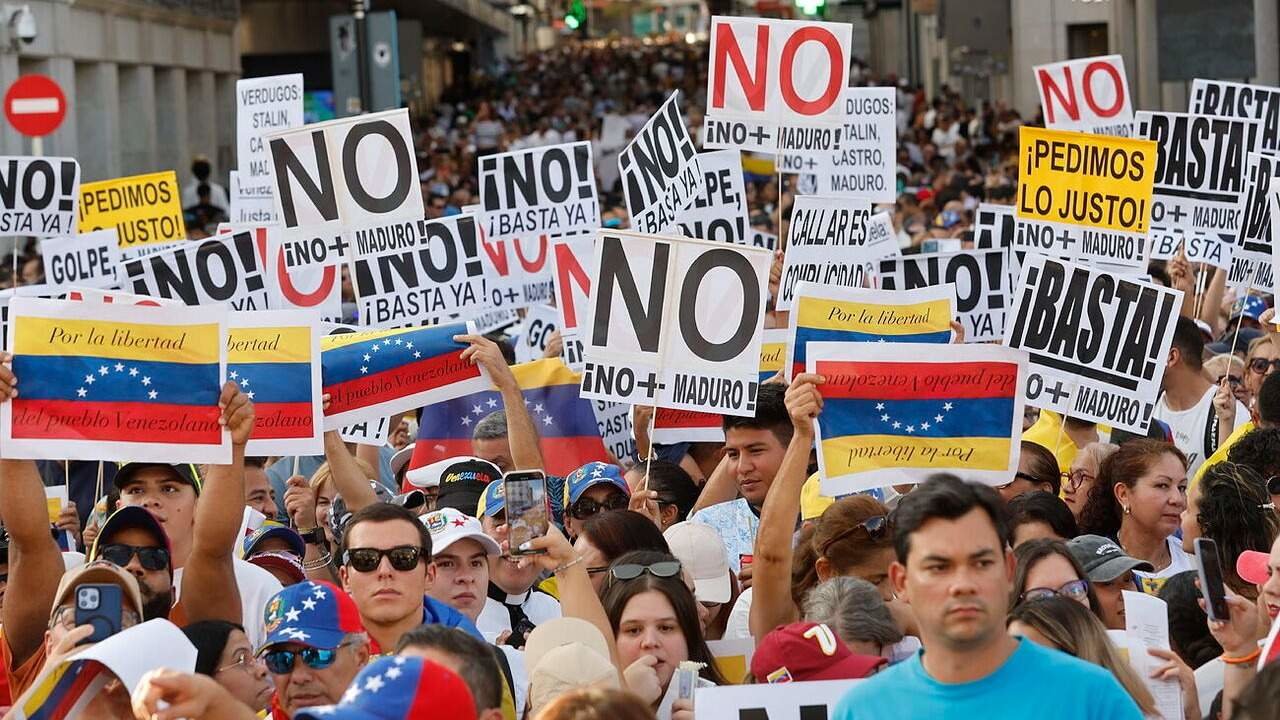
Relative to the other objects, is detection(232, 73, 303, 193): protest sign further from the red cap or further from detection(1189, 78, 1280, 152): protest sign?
the red cap

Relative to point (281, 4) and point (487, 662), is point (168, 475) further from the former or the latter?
point (281, 4)

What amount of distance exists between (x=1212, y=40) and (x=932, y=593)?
858 inches

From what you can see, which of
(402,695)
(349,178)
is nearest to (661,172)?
(349,178)

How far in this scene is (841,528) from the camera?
7.57m

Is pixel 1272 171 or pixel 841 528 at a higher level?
pixel 1272 171

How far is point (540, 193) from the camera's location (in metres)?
15.1

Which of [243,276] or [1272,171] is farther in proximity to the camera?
[243,276]

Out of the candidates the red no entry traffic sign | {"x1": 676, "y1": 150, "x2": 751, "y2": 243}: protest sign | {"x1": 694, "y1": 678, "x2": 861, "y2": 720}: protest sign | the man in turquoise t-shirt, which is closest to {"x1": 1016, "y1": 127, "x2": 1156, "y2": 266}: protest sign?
{"x1": 676, "y1": 150, "x2": 751, "y2": 243}: protest sign

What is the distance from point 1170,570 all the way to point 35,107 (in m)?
16.4

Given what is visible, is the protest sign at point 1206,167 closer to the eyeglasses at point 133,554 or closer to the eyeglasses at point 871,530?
the eyeglasses at point 871,530

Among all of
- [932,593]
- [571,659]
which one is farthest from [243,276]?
[932,593]

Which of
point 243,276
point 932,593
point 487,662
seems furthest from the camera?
point 243,276

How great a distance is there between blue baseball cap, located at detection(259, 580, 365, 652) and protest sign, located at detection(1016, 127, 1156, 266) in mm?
7103

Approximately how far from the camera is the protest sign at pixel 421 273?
496 inches
